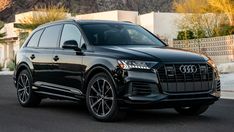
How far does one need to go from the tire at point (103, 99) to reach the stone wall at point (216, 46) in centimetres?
2372

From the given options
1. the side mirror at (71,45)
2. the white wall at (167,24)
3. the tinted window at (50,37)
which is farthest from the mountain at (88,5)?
the side mirror at (71,45)

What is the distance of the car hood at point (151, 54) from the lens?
8695 millimetres

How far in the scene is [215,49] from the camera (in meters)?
34.0

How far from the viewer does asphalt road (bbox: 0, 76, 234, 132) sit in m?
8.42

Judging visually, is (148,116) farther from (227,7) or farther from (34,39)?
(227,7)

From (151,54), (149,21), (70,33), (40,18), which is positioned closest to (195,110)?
(151,54)

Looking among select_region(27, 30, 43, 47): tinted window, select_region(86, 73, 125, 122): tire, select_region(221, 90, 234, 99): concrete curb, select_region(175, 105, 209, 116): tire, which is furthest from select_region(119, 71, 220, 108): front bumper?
select_region(221, 90, 234, 99): concrete curb

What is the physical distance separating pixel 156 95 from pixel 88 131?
1.16 metres

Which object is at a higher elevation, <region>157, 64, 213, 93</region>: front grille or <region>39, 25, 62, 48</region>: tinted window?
<region>39, 25, 62, 48</region>: tinted window

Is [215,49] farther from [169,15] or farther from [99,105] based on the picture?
[99,105]

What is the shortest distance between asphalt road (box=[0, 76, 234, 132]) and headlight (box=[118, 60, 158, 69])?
90cm

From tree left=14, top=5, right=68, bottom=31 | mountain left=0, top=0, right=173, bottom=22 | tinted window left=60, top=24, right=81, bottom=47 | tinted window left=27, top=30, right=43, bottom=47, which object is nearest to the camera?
tinted window left=60, top=24, right=81, bottom=47

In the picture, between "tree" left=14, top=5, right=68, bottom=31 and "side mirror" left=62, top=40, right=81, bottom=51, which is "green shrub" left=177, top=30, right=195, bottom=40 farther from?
"side mirror" left=62, top=40, right=81, bottom=51

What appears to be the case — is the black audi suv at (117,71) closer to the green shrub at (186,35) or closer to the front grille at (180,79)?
the front grille at (180,79)
